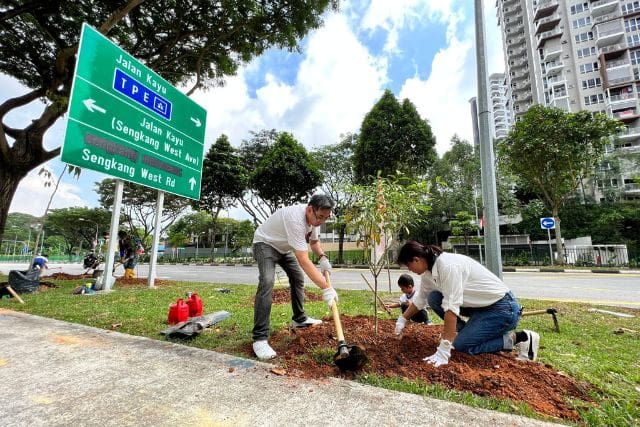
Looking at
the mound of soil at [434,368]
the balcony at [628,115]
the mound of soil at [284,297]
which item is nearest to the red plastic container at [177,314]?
the mound of soil at [434,368]

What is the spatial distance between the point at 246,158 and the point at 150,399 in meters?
24.9

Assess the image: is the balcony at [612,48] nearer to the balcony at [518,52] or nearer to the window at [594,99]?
the window at [594,99]

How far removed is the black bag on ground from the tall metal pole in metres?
9.25

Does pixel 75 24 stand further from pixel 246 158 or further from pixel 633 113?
pixel 633 113

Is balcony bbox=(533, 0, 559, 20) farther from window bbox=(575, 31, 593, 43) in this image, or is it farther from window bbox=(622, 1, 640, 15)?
window bbox=(622, 1, 640, 15)

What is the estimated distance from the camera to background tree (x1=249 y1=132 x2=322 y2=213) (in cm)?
2047

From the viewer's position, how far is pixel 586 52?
44.3 m

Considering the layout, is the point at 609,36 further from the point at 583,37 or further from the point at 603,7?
the point at 603,7

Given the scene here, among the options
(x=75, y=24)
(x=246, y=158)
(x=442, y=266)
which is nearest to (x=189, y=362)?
(x=442, y=266)

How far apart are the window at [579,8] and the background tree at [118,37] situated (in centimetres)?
5782

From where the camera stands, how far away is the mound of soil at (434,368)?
1915mm

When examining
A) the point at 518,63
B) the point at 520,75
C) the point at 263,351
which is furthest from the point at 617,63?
the point at 263,351

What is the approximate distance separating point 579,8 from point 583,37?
482 cm

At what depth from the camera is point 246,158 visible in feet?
83.7
